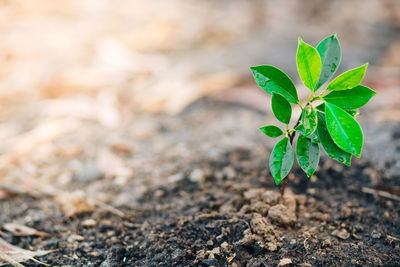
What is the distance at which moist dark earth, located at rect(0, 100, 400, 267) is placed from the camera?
988 mm

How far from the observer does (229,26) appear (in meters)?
4.08

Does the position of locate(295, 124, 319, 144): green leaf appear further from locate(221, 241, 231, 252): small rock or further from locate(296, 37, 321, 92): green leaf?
locate(221, 241, 231, 252): small rock

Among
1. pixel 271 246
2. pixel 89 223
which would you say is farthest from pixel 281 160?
pixel 89 223

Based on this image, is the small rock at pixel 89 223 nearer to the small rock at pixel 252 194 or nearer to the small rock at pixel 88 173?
the small rock at pixel 88 173

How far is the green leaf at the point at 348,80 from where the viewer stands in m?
0.81

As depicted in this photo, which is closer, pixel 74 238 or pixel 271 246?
pixel 271 246

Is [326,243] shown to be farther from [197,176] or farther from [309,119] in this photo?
[197,176]

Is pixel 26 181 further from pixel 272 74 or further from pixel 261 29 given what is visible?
pixel 261 29

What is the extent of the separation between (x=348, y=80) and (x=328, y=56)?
125mm

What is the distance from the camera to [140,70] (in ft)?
10.1

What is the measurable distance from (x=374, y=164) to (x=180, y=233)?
3.42 feet

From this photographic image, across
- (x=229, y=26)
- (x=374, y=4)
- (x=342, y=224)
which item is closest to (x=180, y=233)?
(x=342, y=224)

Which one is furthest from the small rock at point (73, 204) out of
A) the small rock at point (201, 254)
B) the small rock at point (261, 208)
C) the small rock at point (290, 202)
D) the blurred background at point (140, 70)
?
the small rock at point (290, 202)

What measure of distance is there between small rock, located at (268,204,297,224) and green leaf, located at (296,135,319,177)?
27cm
